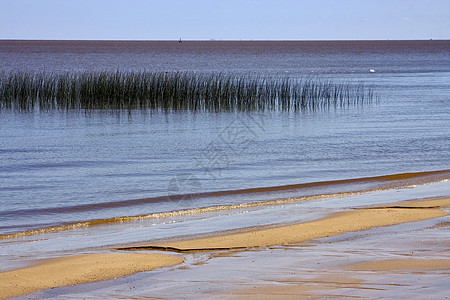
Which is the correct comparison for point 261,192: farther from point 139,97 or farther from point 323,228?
point 139,97

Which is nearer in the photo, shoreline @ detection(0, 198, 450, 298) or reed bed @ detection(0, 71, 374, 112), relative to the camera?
shoreline @ detection(0, 198, 450, 298)

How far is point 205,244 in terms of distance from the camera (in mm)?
7234

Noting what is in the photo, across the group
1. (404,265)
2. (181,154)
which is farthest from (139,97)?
(404,265)

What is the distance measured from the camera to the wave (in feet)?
31.2

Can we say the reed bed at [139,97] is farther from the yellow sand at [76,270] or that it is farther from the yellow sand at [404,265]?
the yellow sand at [404,265]

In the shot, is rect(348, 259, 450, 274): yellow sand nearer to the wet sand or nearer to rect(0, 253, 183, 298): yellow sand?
the wet sand

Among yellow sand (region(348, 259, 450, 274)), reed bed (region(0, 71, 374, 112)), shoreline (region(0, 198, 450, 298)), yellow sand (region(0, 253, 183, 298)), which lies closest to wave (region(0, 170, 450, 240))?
shoreline (region(0, 198, 450, 298))

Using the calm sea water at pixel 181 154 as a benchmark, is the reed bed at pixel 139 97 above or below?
above

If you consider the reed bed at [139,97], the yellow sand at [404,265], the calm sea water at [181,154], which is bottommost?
the yellow sand at [404,265]

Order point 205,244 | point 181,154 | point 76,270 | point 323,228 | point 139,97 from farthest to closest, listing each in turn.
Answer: point 139,97
point 181,154
point 323,228
point 205,244
point 76,270

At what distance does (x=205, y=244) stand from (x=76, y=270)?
62.0 inches

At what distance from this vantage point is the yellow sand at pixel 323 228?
7277 millimetres

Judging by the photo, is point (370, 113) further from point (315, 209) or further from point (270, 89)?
point (315, 209)

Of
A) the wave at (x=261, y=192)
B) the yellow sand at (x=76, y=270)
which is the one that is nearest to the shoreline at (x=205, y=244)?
the yellow sand at (x=76, y=270)
